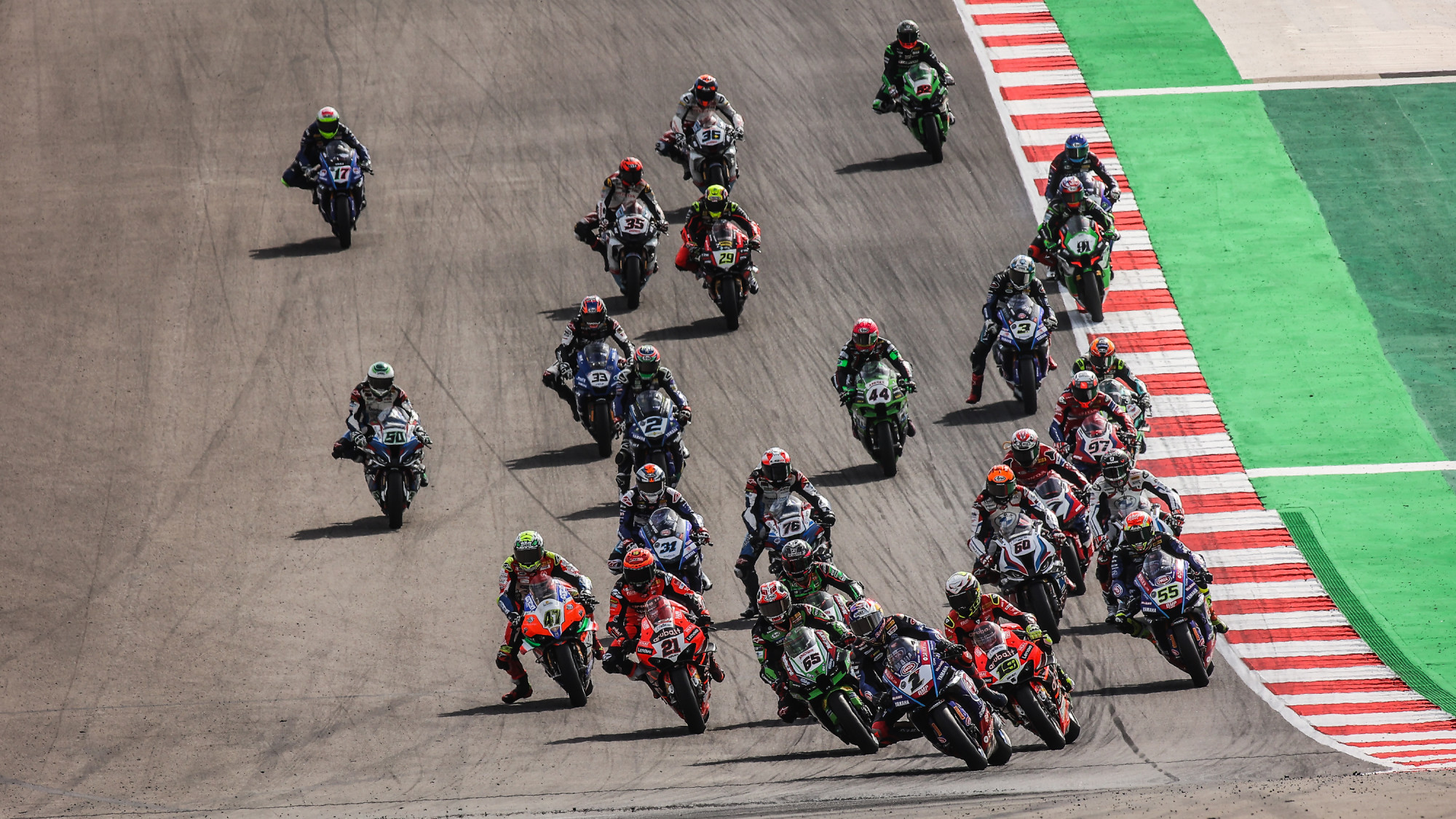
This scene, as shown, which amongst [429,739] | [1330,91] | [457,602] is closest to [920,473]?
[457,602]

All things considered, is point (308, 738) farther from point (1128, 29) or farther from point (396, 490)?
point (1128, 29)

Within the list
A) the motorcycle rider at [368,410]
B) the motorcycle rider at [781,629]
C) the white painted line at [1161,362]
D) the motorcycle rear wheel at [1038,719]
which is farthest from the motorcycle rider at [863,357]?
the motorcycle rear wheel at [1038,719]

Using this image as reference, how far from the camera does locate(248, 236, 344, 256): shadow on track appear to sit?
96.5 feet

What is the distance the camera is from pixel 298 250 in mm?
29609

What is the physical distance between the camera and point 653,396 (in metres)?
22.3

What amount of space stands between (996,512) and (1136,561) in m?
1.57

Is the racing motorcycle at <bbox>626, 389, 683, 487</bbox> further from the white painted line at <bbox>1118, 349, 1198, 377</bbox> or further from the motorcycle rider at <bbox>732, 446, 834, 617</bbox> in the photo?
the white painted line at <bbox>1118, 349, 1198, 377</bbox>

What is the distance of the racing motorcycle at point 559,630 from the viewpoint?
57.8 feet

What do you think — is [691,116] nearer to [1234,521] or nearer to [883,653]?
[1234,521]

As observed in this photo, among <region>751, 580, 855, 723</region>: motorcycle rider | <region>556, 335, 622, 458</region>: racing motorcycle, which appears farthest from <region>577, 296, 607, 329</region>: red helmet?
<region>751, 580, 855, 723</region>: motorcycle rider

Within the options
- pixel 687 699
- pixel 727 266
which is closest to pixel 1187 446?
pixel 727 266

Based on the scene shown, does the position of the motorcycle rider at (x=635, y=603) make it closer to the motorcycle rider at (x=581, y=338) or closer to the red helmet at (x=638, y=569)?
the red helmet at (x=638, y=569)

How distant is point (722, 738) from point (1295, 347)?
13.6 m

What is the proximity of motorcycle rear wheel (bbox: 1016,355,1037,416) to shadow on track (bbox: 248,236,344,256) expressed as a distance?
11809 millimetres
